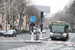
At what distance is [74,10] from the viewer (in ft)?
148

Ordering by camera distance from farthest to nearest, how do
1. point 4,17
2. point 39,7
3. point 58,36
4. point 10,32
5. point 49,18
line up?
point 49,18 < point 39,7 < point 4,17 < point 10,32 < point 58,36

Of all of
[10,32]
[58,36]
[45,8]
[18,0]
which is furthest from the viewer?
[45,8]

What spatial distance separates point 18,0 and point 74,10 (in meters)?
→ 25.8

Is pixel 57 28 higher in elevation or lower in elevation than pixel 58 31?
higher

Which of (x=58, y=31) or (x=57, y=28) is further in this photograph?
(x=57, y=28)

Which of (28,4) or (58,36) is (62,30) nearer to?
(58,36)

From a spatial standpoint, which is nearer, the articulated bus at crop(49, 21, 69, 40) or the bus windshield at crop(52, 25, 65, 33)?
the articulated bus at crop(49, 21, 69, 40)

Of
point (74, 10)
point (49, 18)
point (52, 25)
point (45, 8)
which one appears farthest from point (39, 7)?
point (49, 18)

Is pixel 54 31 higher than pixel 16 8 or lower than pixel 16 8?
lower

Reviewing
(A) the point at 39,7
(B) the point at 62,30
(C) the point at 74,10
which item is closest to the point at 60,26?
(B) the point at 62,30

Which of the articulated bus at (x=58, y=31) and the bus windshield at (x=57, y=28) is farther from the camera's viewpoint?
the bus windshield at (x=57, y=28)

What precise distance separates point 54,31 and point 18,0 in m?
37.2

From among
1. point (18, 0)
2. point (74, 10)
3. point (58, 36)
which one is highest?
point (18, 0)

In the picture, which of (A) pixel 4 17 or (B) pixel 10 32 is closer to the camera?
(B) pixel 10 32
